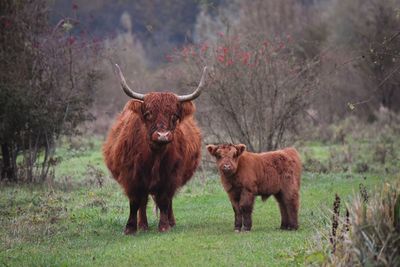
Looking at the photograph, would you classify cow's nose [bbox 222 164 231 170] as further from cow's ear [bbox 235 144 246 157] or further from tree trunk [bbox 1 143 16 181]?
tree trunk [bbox 1 143 16 181]

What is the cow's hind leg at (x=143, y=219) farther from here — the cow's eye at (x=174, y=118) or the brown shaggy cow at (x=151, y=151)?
the cow's eye at (x=174, y=118)

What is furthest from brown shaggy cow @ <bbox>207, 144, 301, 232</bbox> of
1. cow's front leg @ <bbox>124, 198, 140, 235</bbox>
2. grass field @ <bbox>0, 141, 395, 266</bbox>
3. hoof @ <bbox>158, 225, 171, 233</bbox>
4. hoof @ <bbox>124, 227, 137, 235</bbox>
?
hoof @ <bbox>124, 227, 137, 235</bbox>

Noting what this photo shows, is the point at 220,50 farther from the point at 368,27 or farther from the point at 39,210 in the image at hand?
the point at 368,27

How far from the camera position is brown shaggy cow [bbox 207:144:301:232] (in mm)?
11141

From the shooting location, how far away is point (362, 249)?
23.7ft

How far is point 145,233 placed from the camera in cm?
1163

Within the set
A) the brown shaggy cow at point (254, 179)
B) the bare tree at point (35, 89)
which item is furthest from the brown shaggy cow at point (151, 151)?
the bare tree at point (35, 89)

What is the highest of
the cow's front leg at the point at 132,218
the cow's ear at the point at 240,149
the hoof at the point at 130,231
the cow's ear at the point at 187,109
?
the cow's ear at the point at 187,109

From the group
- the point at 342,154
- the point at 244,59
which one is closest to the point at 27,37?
the point at 244,59

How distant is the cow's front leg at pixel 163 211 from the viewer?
11.7 metres

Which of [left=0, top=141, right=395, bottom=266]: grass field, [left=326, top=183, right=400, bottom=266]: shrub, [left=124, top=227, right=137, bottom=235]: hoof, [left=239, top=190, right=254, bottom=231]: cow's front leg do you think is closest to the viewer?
[left=326, top=183, right=400, bottom=266]: shrub

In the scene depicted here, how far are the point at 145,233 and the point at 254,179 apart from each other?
1.85 meters

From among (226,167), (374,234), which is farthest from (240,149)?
(374,234)

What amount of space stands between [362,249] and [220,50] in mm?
12898
